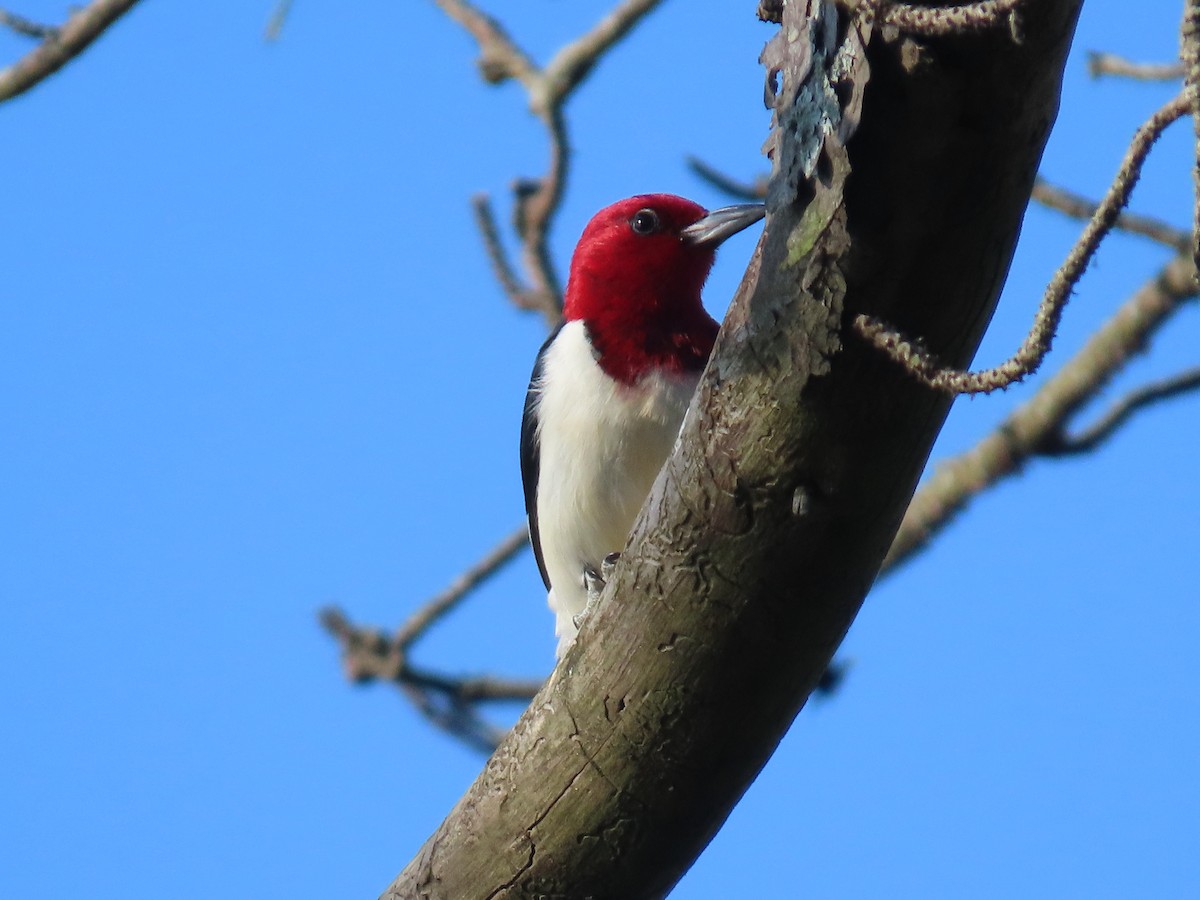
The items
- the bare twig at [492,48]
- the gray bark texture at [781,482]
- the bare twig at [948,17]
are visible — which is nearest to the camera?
the bare twig at [948,17]

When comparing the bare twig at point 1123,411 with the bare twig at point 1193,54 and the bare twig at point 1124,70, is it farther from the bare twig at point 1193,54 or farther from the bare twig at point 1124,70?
the bare twig at point 1193,54

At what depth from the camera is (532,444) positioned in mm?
5586

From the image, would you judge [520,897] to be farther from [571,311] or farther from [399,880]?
[571,311]

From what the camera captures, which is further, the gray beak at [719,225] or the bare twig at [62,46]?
the gray beak at [719,225]

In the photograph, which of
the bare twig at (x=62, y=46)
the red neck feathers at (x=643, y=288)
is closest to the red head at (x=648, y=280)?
the red neck feathers at (x=643, y=288)

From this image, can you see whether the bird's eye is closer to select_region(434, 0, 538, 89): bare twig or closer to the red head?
the red head

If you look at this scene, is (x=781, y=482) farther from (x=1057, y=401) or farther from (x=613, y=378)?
(x=1057, y=401)

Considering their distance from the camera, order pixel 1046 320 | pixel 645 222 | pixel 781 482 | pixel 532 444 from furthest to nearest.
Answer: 1. pixel 645 222
2. pixel 532 444
3. pixel 781 482
4. pixel 1046 320

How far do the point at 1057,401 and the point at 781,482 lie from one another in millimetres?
2787

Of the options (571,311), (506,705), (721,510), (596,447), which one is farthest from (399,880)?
(506,705)

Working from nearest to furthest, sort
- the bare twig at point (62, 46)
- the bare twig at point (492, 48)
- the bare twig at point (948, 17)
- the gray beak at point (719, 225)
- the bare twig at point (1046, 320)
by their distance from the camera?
the bare twig at point (1046, 320) → the bare twig at point (948, 17) → the bare twig at point (62, 46) → the gray beak at point (719, 225) → the bare twig at point (492, 48)

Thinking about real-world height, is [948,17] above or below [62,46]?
below

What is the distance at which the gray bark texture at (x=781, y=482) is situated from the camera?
2320 mm

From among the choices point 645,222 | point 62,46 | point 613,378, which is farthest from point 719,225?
point 62,46
